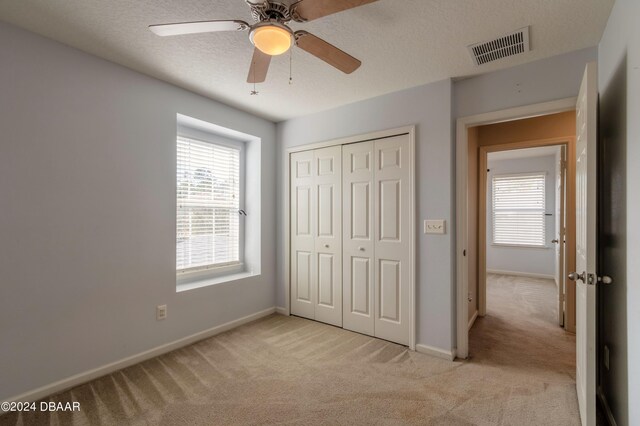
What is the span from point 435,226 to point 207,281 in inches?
96.0

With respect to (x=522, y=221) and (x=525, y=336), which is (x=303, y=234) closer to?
(x=525, y=336)

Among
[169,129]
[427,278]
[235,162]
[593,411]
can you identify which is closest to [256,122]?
[235,162]

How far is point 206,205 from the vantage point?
136 inches

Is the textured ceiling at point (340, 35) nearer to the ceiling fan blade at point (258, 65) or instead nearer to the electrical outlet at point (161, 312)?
the ceiling fan blade at point (258, 65)

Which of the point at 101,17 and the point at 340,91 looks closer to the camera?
the point at 101,17

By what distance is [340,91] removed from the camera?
2.95 meters

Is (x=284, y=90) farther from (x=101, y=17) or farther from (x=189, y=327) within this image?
(x=189, y=327)

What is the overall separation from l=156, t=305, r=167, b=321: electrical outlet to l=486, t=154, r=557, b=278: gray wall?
6433 mm

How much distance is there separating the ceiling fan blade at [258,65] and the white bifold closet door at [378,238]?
4.85ft

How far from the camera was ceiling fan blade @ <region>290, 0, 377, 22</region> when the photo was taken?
4.36 ft

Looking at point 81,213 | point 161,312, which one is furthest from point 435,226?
point 81,213

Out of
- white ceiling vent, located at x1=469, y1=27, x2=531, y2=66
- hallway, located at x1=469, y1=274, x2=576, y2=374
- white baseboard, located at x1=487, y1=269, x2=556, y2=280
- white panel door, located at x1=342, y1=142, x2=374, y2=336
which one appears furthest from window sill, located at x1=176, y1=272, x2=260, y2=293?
white baseboard, located at x1=487, y1=269, x2=556, y2=280

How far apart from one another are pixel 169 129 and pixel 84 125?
0.67 m

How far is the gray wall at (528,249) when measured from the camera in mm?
6008
